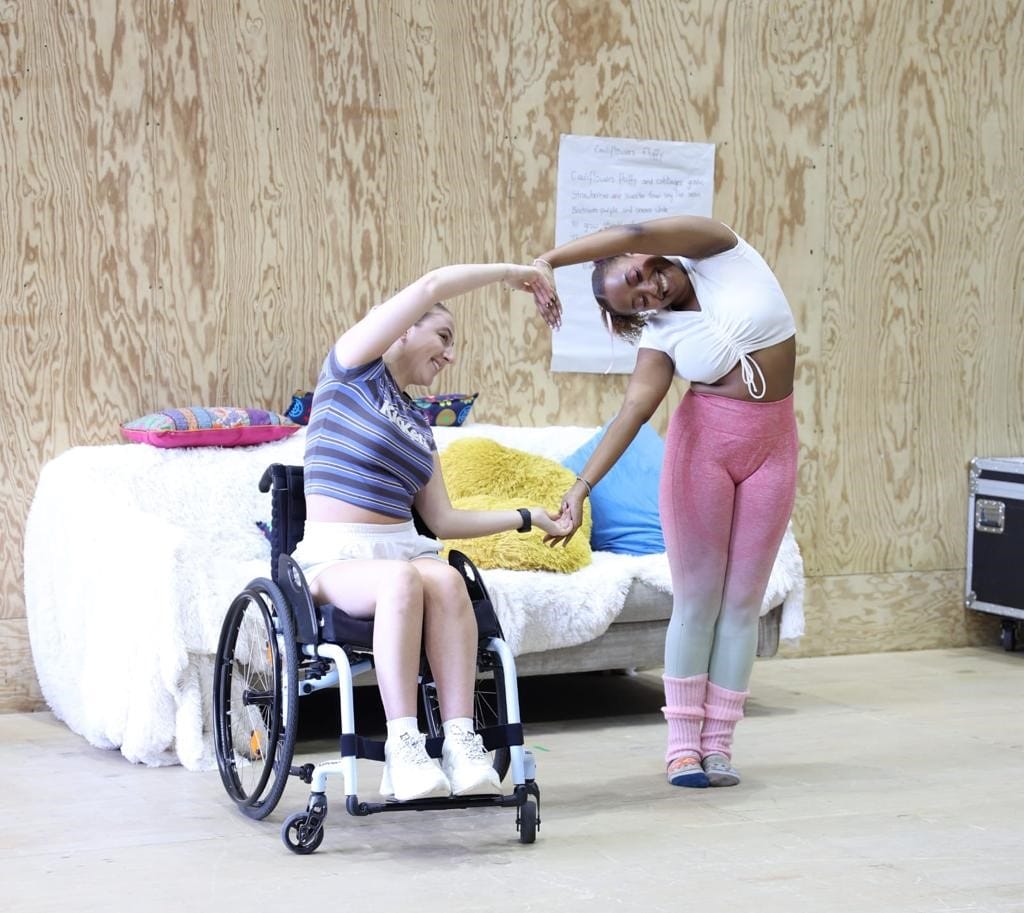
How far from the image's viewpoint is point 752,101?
4.64 m

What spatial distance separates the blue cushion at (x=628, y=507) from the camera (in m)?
4.03

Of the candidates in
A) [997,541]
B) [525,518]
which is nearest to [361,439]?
[525,518]

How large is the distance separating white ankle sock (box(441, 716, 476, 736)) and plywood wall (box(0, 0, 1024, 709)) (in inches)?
71.6

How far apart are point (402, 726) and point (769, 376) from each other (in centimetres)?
112

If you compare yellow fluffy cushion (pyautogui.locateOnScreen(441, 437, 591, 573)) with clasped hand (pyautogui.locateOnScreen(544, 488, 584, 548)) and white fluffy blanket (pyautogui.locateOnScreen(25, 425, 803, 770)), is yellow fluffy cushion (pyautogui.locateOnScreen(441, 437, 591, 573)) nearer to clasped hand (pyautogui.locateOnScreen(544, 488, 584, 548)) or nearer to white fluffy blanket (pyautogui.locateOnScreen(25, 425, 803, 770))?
white fluffy blanket (pyautogui.locateOnScreen(25, 425, 803, 770))

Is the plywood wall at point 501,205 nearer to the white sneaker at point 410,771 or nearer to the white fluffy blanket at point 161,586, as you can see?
the white fluffy blanket at point 161,586

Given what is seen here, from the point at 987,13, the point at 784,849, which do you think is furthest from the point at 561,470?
the point at 987,13

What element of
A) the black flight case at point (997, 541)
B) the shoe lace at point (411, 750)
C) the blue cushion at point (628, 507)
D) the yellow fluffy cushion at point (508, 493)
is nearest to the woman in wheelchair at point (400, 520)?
the shoe lace at point (411, 750)

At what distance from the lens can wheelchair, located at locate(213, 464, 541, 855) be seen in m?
2.56

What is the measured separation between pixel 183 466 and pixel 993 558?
2.67 meters

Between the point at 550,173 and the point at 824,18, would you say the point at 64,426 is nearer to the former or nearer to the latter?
the point at 550,173

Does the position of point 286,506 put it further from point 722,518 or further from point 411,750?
point 722,518

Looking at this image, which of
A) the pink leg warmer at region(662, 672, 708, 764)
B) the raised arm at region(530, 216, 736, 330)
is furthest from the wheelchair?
the raised arm at region(530, 216, 736, 330)

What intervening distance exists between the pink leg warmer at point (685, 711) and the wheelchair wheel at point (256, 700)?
0.86 m
